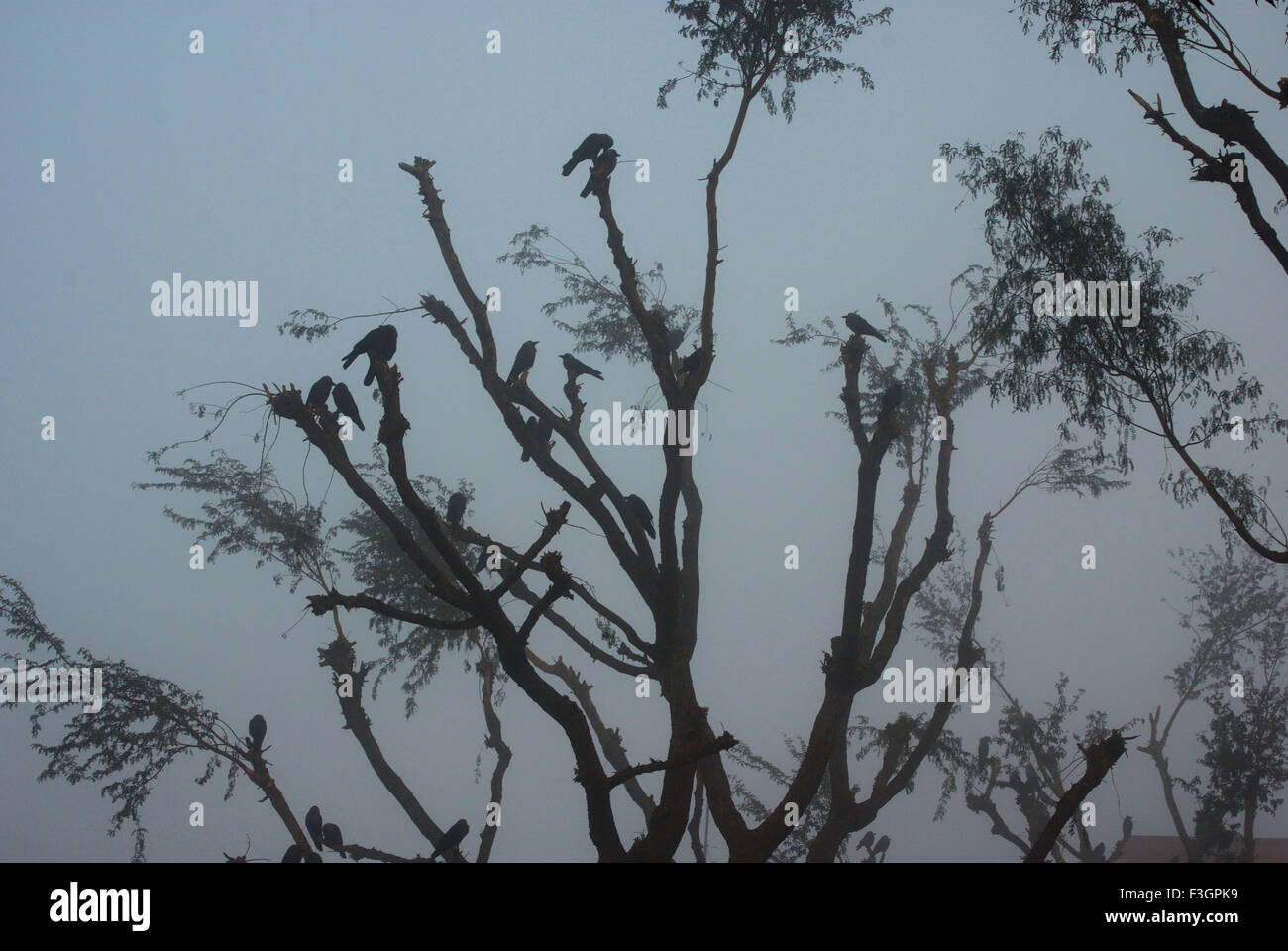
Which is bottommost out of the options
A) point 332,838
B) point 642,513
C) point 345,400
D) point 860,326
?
point 332,838

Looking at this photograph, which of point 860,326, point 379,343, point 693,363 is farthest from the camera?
point 860,326

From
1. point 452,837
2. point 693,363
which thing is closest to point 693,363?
point 693,363

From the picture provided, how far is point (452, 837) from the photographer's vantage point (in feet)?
29.9

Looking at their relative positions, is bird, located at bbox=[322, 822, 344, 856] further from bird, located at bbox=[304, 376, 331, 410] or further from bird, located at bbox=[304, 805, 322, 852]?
bird, located at bbox=[304, 376, 331, 410]

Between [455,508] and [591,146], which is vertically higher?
[591,146]

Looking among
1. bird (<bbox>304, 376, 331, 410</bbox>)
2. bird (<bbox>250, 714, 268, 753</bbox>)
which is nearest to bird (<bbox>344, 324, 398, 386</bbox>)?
bird (<bbox>304, 376, 331, 410</bbox>)

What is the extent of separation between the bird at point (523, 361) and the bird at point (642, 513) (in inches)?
50.0

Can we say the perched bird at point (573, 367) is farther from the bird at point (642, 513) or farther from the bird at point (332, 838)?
the bird at point (332, 838)

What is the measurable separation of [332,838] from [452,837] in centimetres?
118

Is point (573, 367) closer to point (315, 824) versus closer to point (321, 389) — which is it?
point (321, 389)

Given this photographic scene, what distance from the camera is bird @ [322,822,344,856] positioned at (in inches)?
367

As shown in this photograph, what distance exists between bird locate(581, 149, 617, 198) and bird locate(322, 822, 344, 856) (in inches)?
245
